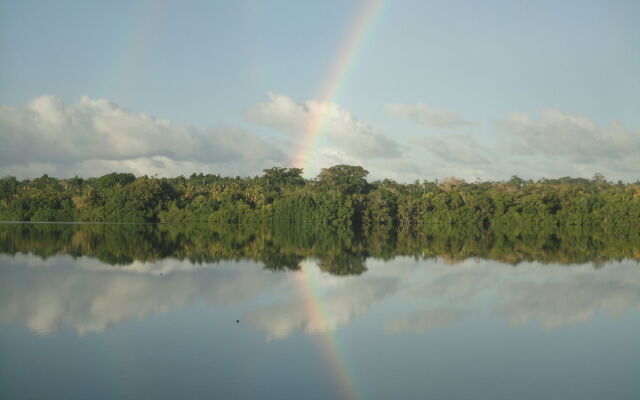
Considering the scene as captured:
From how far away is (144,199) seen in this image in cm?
6844

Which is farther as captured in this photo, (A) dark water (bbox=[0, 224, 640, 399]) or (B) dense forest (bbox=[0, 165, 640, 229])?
(B) dense forest (bbox=[0, 165, 640, 229])

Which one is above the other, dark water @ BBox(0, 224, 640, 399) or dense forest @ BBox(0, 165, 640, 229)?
dense forest @ BBox(0, 165, 640, 229)

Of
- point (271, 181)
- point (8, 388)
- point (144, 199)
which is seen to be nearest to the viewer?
point (8, 388)

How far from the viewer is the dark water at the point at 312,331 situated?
895 centimetres

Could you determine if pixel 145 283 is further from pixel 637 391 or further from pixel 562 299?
pixel 637 391

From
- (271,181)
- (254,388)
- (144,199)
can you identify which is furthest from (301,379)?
(271,181)

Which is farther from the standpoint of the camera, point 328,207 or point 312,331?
point 328,207

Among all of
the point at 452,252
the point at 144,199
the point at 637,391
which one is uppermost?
the point at 144,199

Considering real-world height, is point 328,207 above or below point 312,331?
above

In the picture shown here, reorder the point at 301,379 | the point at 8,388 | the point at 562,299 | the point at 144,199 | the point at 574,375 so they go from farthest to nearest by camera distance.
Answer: the point at 144,199 → the point at 562,299 → the point at 574,375 → the point at 301,379 → the point at 8,388

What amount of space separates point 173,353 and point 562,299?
39.2 feet

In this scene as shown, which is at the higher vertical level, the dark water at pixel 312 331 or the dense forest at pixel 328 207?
the dense forest at pixel 328 207

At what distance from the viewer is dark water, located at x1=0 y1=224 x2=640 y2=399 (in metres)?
8.95

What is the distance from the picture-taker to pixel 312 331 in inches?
485
